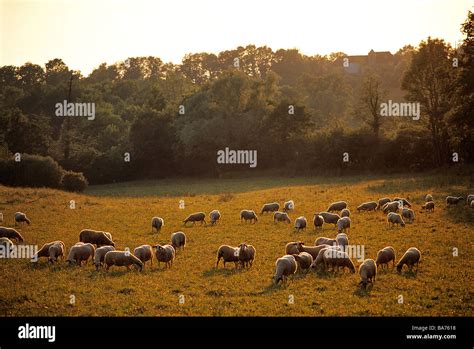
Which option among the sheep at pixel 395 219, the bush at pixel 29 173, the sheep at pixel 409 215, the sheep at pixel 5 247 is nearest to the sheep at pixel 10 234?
the sheep at pixel 5 247

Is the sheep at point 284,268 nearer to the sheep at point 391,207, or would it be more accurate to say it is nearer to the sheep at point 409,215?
the sheep at point 409,215

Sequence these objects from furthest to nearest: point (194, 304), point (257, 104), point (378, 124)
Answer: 1. point (257, 104)
2. point (378, 124)
3. point (194, 304)

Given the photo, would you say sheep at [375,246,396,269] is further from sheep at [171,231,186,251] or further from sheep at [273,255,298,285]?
sheep at [171,231,186,251]

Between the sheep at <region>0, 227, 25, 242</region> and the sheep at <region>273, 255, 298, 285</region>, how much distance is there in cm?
1424

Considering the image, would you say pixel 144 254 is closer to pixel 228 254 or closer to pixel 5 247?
pixel 228 254

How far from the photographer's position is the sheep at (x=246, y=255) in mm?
20500

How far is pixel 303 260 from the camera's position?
1942 centimetres

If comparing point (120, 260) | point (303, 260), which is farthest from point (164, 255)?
Result: point (303, 260)

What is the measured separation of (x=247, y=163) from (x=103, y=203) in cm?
3534
